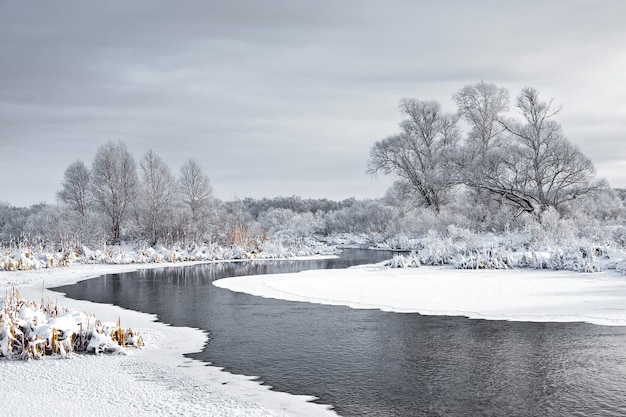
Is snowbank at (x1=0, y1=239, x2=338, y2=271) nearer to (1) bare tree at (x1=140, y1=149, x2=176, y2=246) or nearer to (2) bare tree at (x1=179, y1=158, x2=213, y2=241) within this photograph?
(1) bare tree at (x1=140, y1=149, x2=176, y2=246)

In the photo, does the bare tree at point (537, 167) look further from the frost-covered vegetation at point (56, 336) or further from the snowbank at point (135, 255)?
the frost-covered vegetation at point (56, 336)

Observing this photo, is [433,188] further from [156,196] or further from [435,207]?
A: [156,196]

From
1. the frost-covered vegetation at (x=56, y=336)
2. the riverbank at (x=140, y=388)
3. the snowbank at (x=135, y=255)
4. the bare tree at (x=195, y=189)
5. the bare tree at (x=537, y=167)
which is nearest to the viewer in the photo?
the riverbank at (x=140, y=388)

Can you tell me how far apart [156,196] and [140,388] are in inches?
1233

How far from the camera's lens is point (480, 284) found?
A: 13883 mm

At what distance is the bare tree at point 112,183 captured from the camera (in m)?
A: 35.6

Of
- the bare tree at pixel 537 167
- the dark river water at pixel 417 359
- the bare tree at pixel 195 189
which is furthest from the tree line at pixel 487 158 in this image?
the dark river water at pixel 417 359

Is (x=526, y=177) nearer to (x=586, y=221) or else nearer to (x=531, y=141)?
(x=531, y=141)

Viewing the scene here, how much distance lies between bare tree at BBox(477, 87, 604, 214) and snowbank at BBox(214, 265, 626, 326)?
10201mm

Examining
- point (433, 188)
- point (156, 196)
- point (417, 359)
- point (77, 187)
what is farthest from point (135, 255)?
point (417, 359)

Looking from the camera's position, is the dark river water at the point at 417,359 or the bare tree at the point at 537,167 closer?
the dark river water at the point at 417,359

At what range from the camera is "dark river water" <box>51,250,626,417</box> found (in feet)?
16.1

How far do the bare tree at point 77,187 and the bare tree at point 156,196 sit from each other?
3.98 m

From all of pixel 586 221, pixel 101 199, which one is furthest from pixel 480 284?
pixel 101 199
